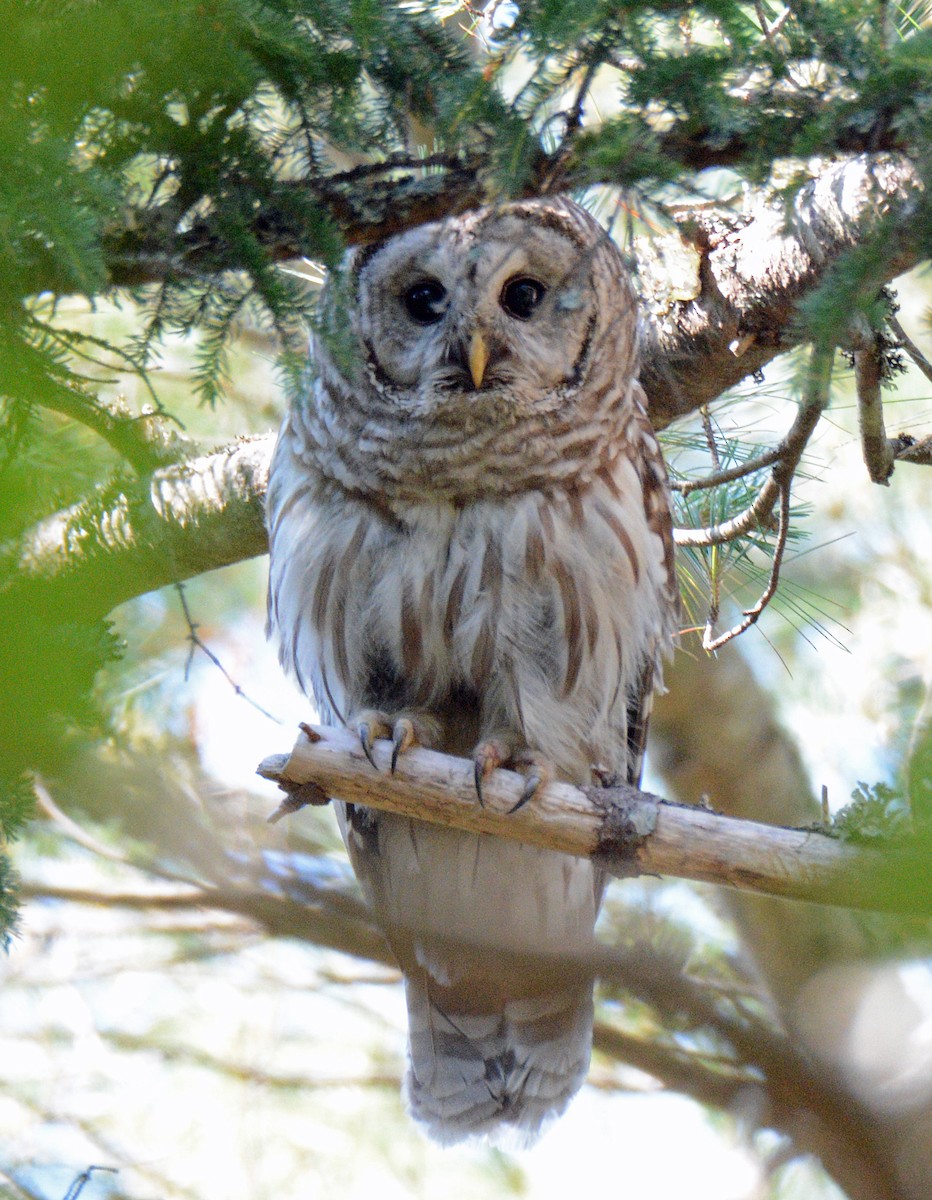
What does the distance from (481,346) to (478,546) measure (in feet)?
1.58

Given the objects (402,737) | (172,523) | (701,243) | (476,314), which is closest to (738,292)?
(701,243)

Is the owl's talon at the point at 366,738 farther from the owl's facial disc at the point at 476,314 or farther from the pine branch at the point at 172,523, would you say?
the owl's facial disc at the point at 476,314

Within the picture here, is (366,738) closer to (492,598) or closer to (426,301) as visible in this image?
(492,598)

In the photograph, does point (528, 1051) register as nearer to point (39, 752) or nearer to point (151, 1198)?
point (151, 1198)

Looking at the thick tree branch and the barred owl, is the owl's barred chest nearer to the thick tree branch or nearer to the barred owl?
the barred owl

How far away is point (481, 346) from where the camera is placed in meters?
2.94

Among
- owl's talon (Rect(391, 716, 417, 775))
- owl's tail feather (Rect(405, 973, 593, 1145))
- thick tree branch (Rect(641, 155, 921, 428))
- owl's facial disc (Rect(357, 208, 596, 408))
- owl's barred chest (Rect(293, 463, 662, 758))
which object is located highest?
thick tree branch (Rect(641, 155, 921, 428))

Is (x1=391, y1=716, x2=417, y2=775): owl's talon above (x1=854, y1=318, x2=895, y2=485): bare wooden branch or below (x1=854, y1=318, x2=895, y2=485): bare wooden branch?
below

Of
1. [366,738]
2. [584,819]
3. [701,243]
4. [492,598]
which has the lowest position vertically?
[584,819]

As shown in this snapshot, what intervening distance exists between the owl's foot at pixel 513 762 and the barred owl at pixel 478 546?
0.04ft

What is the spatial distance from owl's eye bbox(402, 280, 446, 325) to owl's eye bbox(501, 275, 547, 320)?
158mm

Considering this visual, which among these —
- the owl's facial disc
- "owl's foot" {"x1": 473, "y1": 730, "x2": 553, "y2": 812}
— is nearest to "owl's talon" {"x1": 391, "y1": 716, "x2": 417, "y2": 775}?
"owl's foot" {"x1": 473, "y1": 730, "x2": 553, "y2": 812}

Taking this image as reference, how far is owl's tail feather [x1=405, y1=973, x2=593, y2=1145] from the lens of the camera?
11.0 feet

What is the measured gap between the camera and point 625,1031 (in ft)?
12.4
